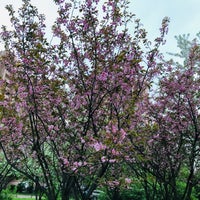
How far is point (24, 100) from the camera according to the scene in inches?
219

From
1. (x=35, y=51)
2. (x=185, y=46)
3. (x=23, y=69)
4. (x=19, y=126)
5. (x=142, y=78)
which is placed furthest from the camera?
(x=185, y=46)

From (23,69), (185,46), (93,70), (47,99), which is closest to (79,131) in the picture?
(47,99)

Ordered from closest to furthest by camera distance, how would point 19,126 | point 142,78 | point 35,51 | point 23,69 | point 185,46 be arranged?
point 35,51, point 23,69, point 142,78, point 19,126, point 185,46

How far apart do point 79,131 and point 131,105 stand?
1.33 m

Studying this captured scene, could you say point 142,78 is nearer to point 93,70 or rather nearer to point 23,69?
point 93,70

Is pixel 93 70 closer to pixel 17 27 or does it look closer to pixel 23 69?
pixel 23 69

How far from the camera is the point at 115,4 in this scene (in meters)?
5.51

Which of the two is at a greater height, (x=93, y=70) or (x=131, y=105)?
(x=93, y=70)

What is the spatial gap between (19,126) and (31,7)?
114 inches

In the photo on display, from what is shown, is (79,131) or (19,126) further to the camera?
(19,126)

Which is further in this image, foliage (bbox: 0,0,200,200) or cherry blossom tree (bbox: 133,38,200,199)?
cherry blossom tree (bbox: 133,38,200,199)

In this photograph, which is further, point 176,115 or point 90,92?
point 176,115

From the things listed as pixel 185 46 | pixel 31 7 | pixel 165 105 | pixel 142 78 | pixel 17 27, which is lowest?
pixel 165 105

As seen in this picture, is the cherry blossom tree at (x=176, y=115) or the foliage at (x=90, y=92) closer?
the foliage at (x=90, y=92)
